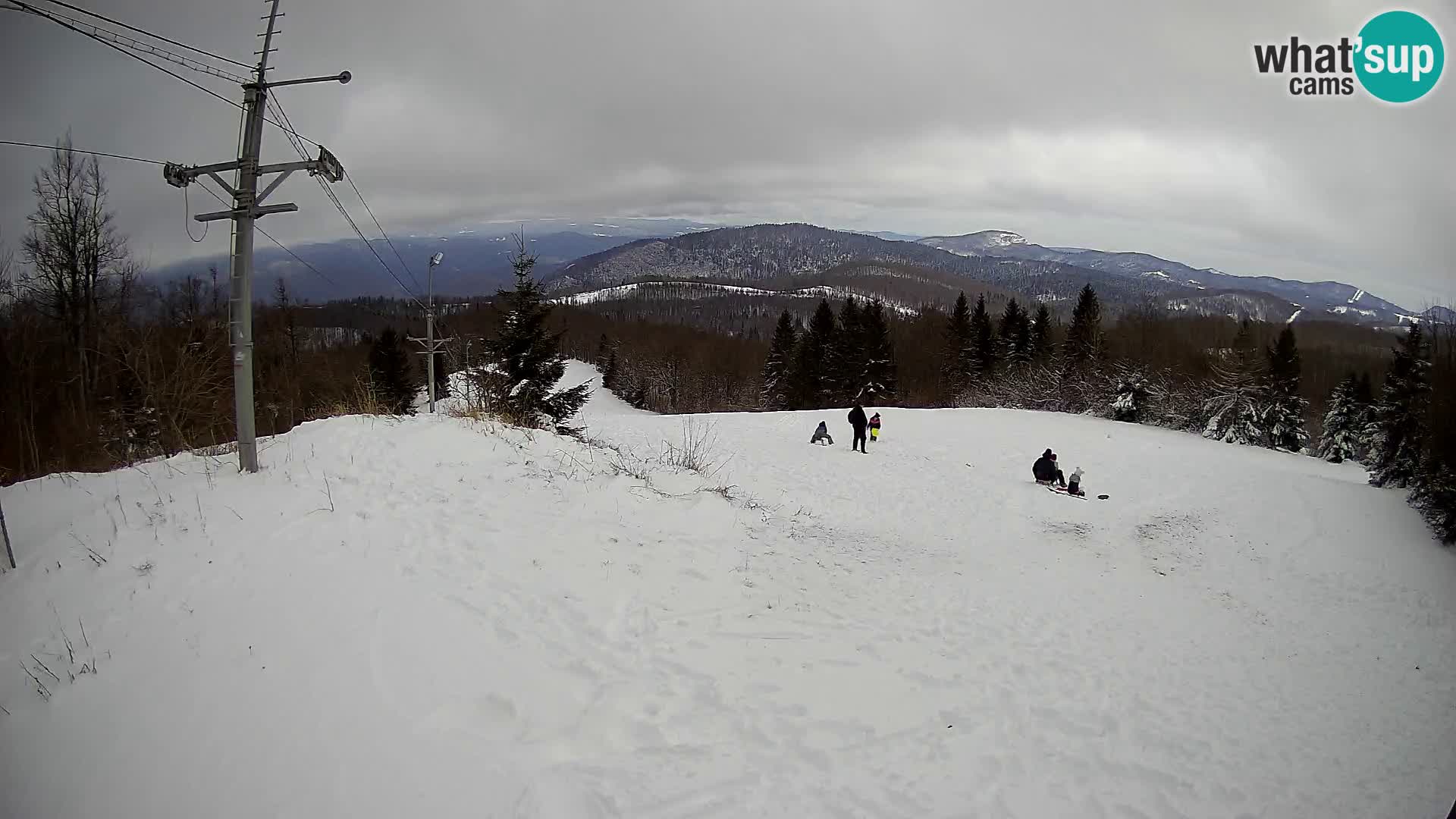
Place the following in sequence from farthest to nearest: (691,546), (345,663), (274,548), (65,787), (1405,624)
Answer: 1. (1405,624)
2. (691,546)
3. (274,548)
4. (345,663)
5. (65,787)

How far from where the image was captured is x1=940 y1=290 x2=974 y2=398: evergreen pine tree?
4581cm

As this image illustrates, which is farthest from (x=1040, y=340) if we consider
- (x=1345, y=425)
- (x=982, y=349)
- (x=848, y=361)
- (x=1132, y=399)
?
(x=1345, y=425)

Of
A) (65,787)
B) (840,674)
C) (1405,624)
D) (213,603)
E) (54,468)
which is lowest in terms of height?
(1405,624)

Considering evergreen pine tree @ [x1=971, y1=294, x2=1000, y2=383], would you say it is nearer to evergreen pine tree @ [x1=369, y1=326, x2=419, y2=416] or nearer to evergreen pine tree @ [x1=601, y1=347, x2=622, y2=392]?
evergreen pine tree @ [x1=369, y1=326, x2=419, y2=416]

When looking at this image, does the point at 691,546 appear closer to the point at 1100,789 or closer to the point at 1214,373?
the point at 1100,789

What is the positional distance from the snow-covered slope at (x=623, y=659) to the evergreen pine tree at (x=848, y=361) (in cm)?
3190

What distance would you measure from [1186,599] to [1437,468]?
866cm

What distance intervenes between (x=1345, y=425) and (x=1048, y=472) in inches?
1101

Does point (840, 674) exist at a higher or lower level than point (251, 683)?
lower

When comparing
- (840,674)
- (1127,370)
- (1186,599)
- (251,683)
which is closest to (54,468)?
(251,683)

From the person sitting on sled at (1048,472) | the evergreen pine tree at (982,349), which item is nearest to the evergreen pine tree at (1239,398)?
the evergreen pine tree at (982,349)

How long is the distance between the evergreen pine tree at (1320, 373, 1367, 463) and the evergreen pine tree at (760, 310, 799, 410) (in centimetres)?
3170

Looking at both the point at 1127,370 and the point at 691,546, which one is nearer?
the point at 691,546

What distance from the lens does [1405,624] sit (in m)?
8.09
